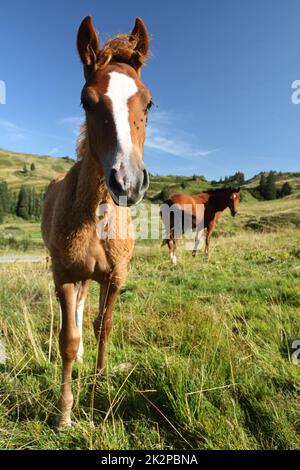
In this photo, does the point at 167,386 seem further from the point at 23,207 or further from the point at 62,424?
the point at 23,207

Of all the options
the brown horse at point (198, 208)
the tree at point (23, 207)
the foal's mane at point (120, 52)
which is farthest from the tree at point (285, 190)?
the tree at point (23, 207)

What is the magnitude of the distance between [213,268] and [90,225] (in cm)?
616

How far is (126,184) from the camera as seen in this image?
2.09m

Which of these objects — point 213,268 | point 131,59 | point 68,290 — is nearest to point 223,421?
point 68,290

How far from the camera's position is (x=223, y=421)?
2.25m

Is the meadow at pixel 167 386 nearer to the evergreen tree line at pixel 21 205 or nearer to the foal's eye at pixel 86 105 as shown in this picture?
the foal's eye at pixel 86 105

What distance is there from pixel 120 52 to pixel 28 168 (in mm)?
139205

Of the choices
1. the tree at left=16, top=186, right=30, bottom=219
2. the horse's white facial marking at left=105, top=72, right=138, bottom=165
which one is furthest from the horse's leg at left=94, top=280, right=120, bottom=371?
the tree at left=16, top=186, right=30, bottom=219

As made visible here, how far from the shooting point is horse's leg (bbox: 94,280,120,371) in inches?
127

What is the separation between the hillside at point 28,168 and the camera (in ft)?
366

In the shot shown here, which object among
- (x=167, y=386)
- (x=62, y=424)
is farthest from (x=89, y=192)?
(x=62, y=424)

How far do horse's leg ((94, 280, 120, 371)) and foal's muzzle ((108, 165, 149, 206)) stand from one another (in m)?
1.30

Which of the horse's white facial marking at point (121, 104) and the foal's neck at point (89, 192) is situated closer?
the horse's white facial marking at point (121, 104)
